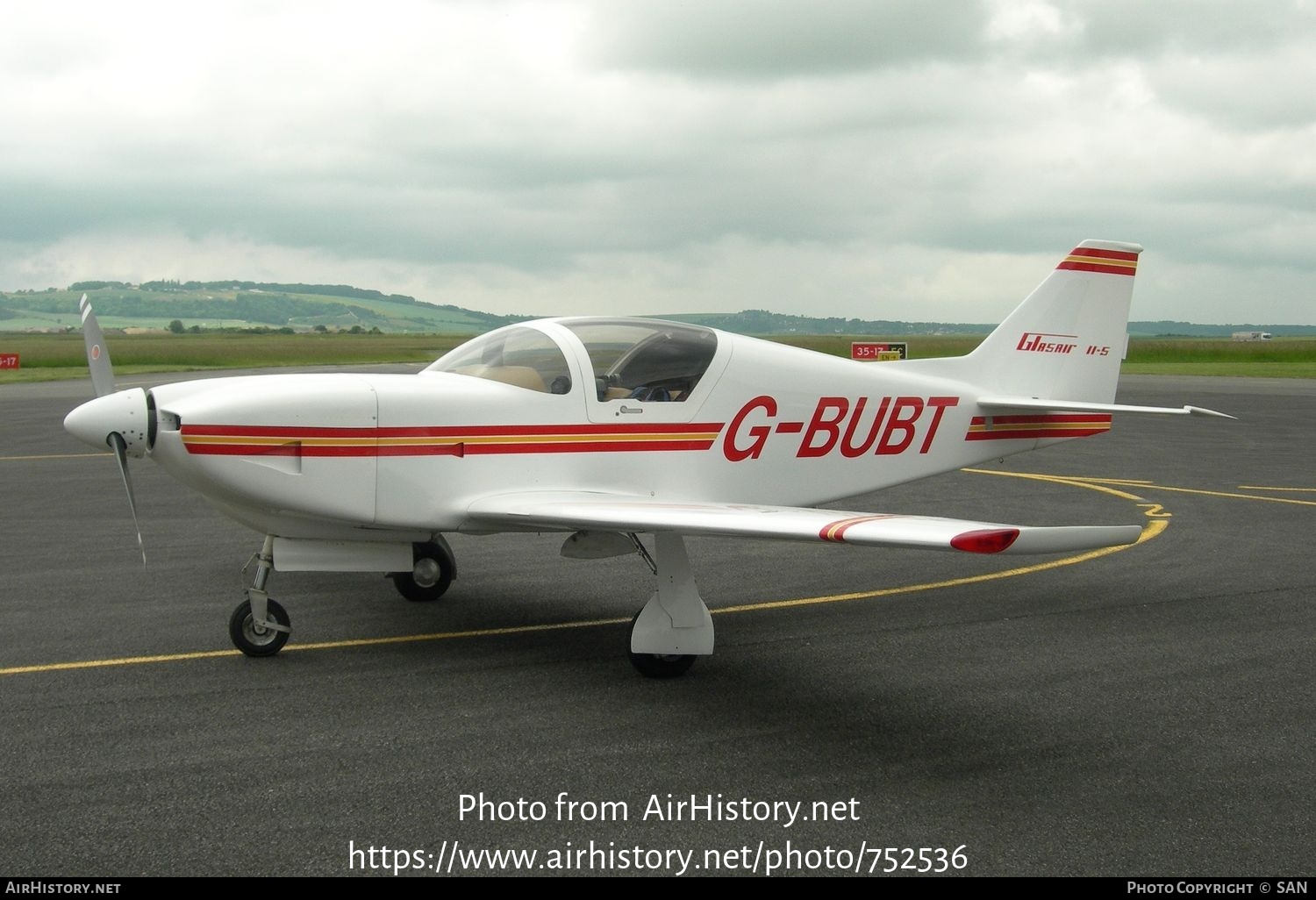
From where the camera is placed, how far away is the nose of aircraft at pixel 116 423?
261 inches

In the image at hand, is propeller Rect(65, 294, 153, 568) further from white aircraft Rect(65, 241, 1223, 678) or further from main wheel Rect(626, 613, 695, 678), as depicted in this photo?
main wheel Rect(626, 613, 695, 678)

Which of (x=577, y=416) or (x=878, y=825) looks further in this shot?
(x=577, y=416)

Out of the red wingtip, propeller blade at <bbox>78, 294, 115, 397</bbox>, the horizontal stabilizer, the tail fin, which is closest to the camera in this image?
the red wingtip

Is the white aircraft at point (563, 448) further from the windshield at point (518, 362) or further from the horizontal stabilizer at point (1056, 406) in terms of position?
the horizontal stabilizer at point (1056, 406)

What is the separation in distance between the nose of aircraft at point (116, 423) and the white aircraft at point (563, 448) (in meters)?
0.01

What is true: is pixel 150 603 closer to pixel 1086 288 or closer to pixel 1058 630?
pixel 1058 630

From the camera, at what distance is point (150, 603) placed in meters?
8.51

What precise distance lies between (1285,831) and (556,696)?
3517 mm

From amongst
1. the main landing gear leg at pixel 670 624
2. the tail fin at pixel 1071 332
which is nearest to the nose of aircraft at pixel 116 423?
the main landing gear leg at pixel 670 624

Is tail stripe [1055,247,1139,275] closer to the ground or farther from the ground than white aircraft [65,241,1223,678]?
farther from the ground

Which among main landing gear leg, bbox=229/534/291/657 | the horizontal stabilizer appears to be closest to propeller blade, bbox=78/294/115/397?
main landing gear leg, bbox=229/534/291/657

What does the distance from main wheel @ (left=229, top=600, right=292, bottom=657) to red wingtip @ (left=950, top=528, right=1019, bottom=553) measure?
13.7ft

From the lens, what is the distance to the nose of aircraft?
6.64 m


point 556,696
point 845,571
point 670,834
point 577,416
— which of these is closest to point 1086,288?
point 845,571
